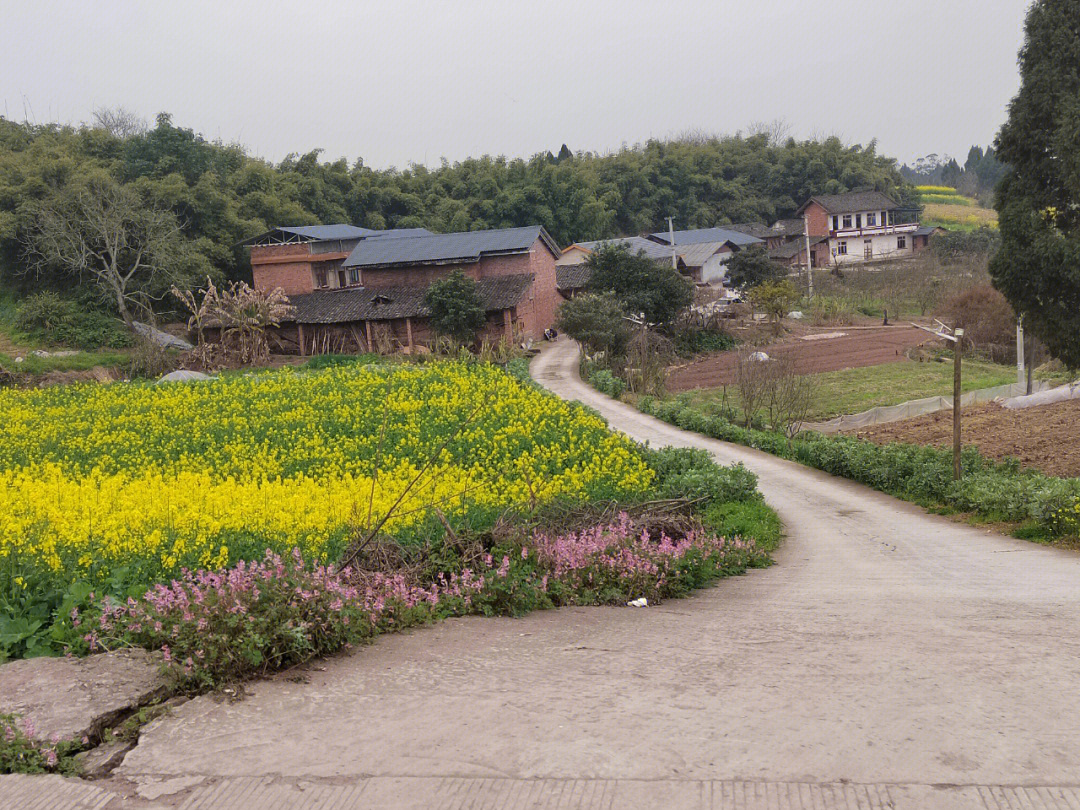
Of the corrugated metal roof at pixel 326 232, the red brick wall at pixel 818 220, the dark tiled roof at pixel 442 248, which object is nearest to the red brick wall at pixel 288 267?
the corrugated metal roof at pixel 326 232

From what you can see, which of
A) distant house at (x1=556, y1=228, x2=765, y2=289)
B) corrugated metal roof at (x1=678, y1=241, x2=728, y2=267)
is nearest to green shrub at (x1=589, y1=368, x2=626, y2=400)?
distant house at (x1=556, y1=228, x2=765, y2=289)

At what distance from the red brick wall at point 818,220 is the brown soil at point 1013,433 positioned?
54561 mm

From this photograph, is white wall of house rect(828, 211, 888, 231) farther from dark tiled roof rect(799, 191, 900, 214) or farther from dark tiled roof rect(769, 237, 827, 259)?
dark tiled roof rect(769, 237, 827, 259)

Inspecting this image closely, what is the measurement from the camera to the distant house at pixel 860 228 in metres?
74.6

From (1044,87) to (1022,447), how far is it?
622 centimetres

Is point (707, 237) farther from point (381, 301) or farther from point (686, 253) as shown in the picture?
point (381, 301)

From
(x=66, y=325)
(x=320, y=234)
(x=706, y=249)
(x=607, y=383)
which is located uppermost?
(x=320, y=234)

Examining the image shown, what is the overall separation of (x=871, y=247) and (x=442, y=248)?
43226mm

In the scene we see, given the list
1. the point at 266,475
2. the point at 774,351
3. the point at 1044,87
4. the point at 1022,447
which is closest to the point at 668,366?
the point at 774,351

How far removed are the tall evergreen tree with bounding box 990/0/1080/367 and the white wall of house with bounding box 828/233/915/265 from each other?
61.0 meters

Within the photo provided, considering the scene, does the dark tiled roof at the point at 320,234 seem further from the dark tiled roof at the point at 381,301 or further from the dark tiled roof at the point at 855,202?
the dark tiled roof at the point at 855,202

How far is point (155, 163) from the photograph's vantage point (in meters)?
50.0

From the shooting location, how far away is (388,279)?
4453 centimetres

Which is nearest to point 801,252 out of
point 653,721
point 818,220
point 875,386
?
point 818,220
